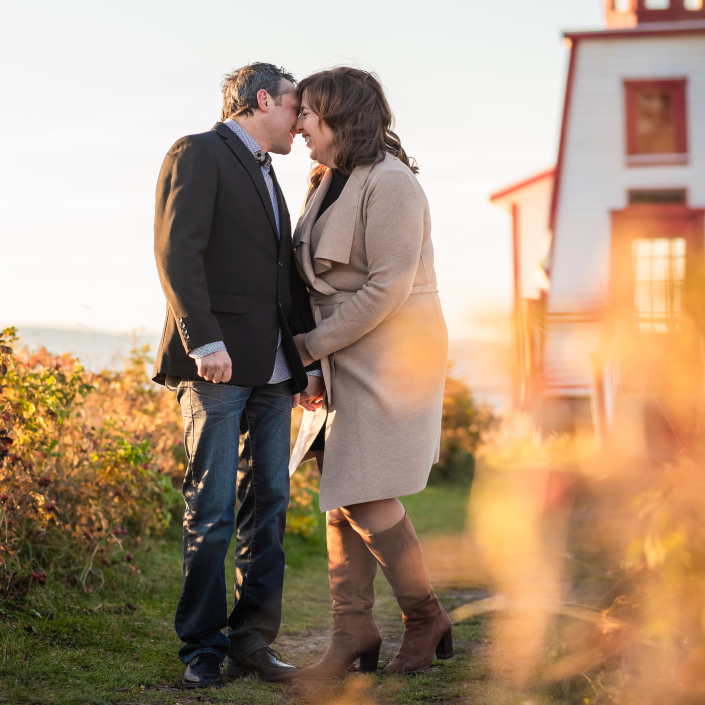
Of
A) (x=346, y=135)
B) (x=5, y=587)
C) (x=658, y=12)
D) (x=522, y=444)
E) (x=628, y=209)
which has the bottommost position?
(x=522, y=444)

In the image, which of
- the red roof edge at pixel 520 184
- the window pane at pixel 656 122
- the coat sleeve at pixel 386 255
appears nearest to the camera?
the coat sleeve at pixel 386 255

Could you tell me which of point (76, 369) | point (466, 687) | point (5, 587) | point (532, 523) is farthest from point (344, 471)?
point (532, 523)

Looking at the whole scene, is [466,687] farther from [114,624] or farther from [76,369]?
[76,369]

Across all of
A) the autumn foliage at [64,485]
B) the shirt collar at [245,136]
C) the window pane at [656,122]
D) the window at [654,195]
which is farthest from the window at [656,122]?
the shirt collar at [245,136]

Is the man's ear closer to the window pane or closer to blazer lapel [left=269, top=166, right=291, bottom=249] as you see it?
blazer lapel [left=269, top=166, right=291, bottom=249]

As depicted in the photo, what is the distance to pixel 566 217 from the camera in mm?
11125

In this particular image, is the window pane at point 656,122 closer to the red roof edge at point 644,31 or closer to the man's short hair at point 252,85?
the red roof edge at point 644,31

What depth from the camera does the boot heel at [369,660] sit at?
264 centimetres

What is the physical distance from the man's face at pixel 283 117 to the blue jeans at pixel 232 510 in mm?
863

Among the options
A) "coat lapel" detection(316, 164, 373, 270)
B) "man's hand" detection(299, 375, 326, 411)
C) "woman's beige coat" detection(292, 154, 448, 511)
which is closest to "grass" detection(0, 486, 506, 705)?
"woman's beige coat" detection(292, 154, 448, 511)

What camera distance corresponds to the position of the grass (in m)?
2.29

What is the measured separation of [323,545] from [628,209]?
7.91 m

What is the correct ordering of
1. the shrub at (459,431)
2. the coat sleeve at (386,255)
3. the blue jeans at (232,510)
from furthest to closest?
the shrub at (459,431) < the coat sleeve at (386,255) < the blue jeans at (232,510)

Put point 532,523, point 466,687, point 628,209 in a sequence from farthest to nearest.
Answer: point 628,209 → point 532,523 → point 466,687
